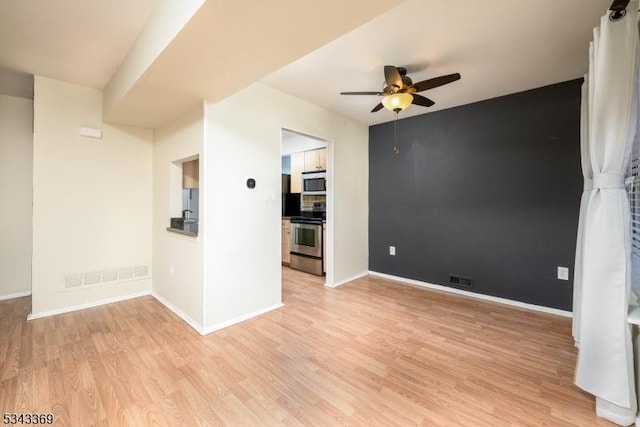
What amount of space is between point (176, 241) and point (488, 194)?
3725 millimetres

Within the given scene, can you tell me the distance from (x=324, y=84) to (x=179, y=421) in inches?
A: 117

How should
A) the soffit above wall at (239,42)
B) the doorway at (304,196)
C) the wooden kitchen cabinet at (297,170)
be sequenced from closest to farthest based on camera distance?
1. the soffit above wall at (239,42)
2. the doorway at (304,196)
3. the wooden kitchen cabinet at (297,170)

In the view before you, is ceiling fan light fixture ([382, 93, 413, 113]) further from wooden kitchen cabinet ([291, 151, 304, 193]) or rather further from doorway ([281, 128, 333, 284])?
wooden kitchen cabinet ([291, 151, 304, 193])

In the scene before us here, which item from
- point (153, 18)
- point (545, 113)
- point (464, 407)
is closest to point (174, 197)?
point (153, 18)

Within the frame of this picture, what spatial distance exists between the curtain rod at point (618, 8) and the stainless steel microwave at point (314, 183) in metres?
3.80

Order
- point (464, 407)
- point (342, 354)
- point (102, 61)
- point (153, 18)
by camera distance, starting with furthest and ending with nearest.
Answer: point (102, 61) < point (342, 354) < point (153, 18) < point (464, 407)

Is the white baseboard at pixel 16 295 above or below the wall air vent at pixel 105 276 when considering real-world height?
below

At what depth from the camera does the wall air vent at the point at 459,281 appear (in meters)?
3.50

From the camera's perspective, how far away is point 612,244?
150 centimetres

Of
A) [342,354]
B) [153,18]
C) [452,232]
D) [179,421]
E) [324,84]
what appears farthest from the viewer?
[452,232]

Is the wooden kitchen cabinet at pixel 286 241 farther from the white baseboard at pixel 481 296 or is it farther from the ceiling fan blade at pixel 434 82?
the ceiling fan blade at pixel 434 82

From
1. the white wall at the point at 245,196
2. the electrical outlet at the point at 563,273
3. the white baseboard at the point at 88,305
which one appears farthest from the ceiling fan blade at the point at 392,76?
the white baseboard at the point at 88,305

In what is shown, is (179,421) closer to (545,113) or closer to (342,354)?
(342,354)

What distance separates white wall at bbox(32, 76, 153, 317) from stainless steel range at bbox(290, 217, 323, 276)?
86.1 inches
